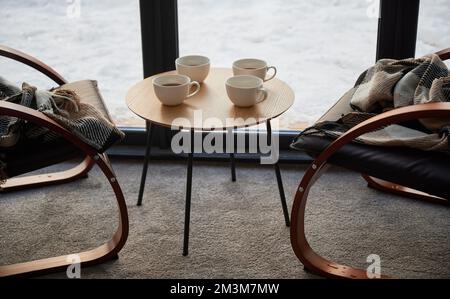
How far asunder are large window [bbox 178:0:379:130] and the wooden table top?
0.53 metres

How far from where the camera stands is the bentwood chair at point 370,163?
5.06ft

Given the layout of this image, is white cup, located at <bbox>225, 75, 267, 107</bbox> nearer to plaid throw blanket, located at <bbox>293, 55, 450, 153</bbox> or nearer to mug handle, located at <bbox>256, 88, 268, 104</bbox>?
mug handle, located at <bbox>256, 88, 268, 104</bbox>

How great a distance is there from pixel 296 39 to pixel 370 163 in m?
1.09

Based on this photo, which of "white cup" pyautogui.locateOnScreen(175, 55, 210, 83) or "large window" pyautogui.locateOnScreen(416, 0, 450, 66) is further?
"large window" pyautogui.locateOnScreen(416, 0, 450, 66)

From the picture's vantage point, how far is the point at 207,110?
6.09 ft

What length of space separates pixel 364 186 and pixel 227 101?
68 cm

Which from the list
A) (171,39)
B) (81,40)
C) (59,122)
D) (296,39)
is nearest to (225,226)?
(59,122)

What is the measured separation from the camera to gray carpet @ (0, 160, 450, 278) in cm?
184

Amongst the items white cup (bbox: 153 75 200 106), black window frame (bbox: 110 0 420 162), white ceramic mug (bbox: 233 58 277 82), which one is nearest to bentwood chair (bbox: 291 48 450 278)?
white ceramic mug (bbox: 233 58 277 82)

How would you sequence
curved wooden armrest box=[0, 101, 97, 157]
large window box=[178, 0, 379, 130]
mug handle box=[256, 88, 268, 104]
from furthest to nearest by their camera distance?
large window box=[178, 0, 379, 130]
mug handle box=[256, 88, 268, 104]
curved wooden armrest box=[0, 101, 97, 157]


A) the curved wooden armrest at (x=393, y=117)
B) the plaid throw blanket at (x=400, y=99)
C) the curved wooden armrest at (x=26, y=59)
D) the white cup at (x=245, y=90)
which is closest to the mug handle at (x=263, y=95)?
the white cup at (x=245, y=90)

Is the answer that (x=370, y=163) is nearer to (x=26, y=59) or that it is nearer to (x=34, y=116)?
(x=34, y=116)

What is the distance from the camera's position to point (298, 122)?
2.59m

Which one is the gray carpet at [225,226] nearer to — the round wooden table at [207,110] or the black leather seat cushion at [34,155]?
the round wooden table at [207,110]
